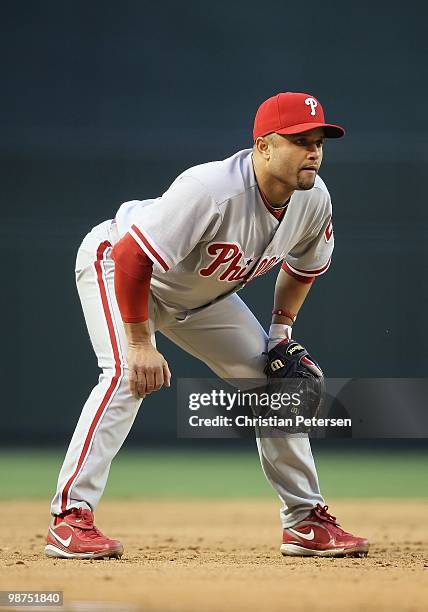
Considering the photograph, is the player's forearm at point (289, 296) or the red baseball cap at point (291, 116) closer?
the red baseball cap at point (291, 116)

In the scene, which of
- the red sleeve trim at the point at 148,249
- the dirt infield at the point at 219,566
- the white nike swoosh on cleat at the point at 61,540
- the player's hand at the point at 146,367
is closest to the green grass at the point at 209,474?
the dirt infield at the point at 219,566

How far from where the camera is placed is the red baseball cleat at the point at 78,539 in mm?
2656

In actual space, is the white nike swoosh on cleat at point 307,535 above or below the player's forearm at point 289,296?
below

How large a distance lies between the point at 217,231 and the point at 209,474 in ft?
10.9

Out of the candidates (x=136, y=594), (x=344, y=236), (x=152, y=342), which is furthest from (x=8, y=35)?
(x=136, y=594)

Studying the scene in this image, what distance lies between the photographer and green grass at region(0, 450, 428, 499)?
16.7 feet

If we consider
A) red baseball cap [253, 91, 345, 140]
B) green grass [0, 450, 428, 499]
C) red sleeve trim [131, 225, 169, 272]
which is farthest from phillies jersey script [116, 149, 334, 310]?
green grass [0, 450, 428, 499]

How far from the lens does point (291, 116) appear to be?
8.69ft

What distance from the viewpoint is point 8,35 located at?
23.1ft

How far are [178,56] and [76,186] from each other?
45.2 inches

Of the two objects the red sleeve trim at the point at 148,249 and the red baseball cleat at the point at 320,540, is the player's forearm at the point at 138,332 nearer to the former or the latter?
the red sleeve trim at the point at 148,249

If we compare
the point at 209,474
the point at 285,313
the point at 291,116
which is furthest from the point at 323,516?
the point at 209,474

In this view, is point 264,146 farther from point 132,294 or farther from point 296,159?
point 132,294

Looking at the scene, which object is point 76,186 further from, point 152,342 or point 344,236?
point 152,342
